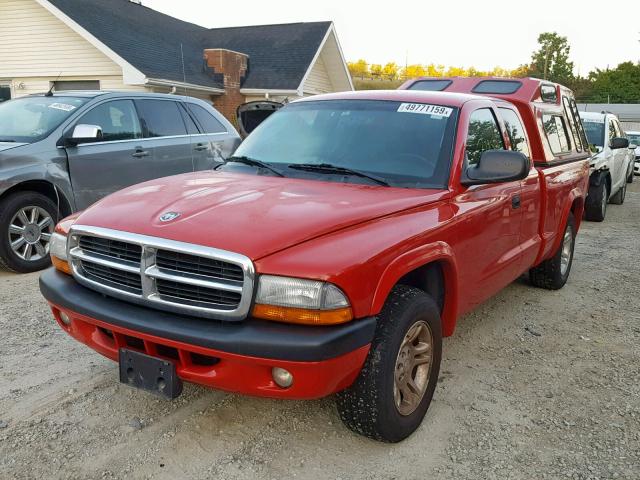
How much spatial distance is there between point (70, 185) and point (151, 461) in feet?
13.3

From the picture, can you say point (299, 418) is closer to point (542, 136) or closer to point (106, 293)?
point (106, 293)

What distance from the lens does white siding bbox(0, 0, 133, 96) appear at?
16188mm

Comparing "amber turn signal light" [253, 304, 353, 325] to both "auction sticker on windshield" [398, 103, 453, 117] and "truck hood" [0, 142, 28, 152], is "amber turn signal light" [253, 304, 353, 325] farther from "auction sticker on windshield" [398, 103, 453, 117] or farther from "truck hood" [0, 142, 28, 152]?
"truck hood" [0, 142, 28, 152]

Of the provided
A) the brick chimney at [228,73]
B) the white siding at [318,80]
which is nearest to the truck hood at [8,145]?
the brick chimney at [228,73]

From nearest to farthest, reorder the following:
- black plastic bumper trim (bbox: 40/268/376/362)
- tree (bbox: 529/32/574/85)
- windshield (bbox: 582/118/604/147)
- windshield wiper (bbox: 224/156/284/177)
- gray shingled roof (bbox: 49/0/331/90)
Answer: black plastic bumper trim (bbox: 40/268/376/362), windshield wiper (bbox: 224/156/284/177), windshield (bbox: 582/118/604/147), gray shingled roof (bbox: 49/0/331/90), tree (bbox: 529/32/574/85)

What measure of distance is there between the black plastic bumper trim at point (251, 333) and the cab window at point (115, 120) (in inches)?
164

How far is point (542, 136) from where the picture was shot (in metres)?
5.00

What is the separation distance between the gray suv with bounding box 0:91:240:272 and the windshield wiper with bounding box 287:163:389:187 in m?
3.06

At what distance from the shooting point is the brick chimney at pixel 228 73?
18.3 m

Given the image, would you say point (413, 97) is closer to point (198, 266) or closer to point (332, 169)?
point (332, 169)

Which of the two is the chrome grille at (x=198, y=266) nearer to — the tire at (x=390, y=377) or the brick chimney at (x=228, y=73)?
the tire at (x=390, y=377)

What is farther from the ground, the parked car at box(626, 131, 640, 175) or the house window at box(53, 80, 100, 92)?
the house window at box(53, 80, 100, 92)

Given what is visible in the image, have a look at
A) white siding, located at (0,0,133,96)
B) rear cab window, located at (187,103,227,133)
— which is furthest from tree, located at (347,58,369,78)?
rear cab window, located at (187,103,227,133)

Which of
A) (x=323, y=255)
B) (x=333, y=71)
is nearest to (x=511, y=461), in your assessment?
(x=323, y=255)
